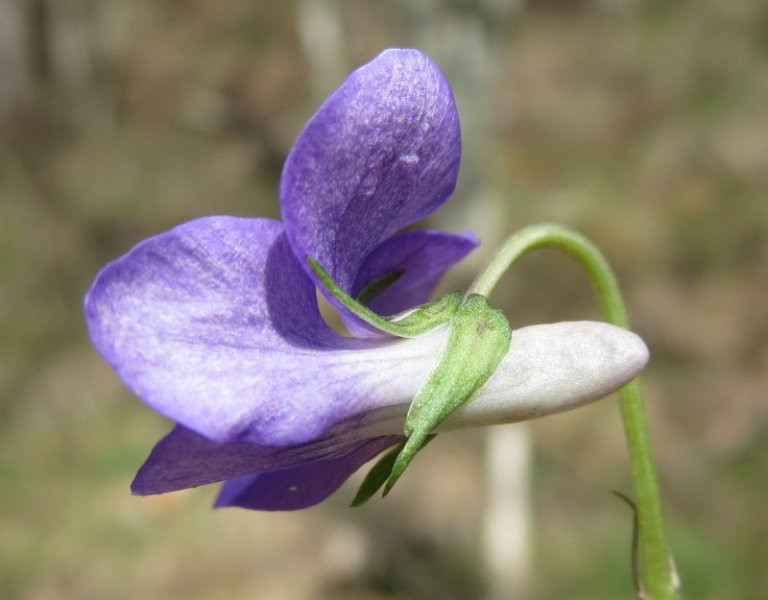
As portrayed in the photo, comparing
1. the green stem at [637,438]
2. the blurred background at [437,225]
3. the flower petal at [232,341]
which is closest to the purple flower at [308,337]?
the flower petal at [232,341]

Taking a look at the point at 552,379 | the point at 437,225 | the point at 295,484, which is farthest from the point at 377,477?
the point at 437,225

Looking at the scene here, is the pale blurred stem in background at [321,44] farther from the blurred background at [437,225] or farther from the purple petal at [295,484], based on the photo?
the purple petal at [295,484]

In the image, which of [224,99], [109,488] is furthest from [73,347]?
[224,99]

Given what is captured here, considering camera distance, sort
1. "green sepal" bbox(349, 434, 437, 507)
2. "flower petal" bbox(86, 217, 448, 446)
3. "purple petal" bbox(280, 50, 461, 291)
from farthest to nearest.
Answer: "green sepal" bbox(349, 434, 437, 507) → "purple petal" bbox(280, 50, 461, 291) → "flower petal" bbox(86, 217, 448, 446)

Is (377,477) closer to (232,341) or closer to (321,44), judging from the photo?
(232,341)

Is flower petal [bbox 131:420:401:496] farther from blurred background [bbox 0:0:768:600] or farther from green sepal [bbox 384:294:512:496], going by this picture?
blurred background [bbox 0:0:768:600]

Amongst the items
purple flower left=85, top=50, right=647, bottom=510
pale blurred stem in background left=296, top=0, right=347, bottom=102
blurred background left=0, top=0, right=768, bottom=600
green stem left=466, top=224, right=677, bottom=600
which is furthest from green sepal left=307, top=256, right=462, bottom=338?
pale blurred stem in background left=296, top=0, right=347, bottom=102
